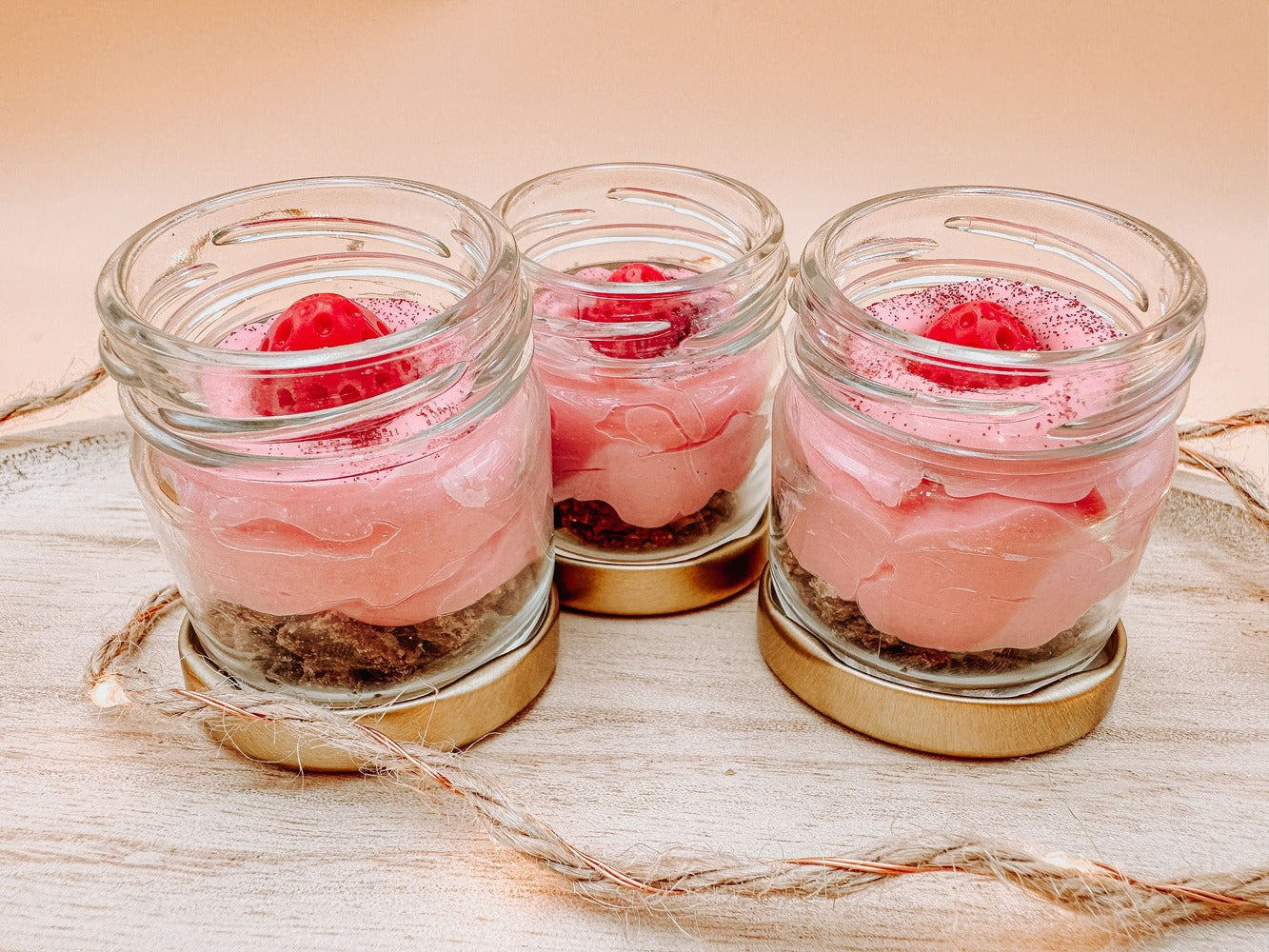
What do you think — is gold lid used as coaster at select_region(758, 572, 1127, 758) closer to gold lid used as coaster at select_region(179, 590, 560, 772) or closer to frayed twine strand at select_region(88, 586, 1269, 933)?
frayed twine strand at select_region(88, 586, 1269, 933)

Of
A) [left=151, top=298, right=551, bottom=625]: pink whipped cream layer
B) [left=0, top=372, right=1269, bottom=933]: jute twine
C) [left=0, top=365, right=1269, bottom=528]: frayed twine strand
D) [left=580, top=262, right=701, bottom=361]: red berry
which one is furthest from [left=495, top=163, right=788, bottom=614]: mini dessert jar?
[left=0, top=365, right=1269, bottom=528]: frayed twine strand

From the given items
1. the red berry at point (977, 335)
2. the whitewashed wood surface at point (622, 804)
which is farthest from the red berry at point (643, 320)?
the whitewashed wood surface at point (622, 804)

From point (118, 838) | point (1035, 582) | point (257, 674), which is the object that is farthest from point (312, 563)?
point (1035, 582)

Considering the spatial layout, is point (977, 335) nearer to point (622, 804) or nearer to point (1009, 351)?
point (1009, 351)

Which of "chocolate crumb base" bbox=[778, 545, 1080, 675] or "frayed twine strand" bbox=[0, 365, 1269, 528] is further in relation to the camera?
"frayed twine strand" bbox=[0, 365, 1269, 528]

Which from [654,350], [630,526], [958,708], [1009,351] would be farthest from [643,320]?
[958,708]

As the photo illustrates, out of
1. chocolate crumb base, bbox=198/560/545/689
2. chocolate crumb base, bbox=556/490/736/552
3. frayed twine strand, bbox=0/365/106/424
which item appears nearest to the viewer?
chocolate crumb base, bbox=198/560/545/689

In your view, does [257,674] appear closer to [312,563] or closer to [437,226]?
[312,563]
